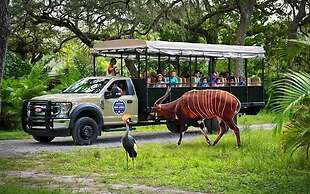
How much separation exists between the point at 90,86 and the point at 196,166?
6.85 metres

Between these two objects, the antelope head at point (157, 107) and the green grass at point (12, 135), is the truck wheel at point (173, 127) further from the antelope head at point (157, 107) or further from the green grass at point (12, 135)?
the green grass at point (12, 135)

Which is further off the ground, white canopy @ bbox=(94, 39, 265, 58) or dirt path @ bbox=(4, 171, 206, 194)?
white canopy @ bbox=(94, 39, 265, 58)

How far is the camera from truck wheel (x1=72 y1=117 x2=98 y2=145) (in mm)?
17375

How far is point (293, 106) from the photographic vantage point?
946cm

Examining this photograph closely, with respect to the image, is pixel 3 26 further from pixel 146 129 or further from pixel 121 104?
pixel 146 129

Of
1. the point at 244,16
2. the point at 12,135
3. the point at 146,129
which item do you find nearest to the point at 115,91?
the point at 12,135

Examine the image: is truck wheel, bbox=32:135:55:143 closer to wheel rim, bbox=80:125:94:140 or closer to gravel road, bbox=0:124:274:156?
gravel road, bbox=0:124:274:156

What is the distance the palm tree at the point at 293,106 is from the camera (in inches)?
368

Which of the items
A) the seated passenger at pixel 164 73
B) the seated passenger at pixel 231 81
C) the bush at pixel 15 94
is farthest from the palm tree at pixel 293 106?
the bush at pixel 15 94

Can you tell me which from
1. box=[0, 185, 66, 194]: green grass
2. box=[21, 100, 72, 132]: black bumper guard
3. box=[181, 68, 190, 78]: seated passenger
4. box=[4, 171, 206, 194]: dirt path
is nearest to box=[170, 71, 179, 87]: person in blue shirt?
box=[181, 68, 190, 78]: seated passenger

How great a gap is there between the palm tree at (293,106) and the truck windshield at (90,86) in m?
8.63

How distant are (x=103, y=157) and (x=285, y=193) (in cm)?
549

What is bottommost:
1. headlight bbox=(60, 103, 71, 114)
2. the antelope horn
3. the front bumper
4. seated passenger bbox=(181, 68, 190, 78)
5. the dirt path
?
the dirt path

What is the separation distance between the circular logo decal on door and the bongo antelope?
61.5 inches
